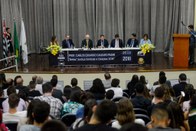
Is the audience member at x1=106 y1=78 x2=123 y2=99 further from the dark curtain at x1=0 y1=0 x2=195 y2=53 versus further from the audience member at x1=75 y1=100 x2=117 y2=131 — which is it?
the dark curtain at x1=0 y1=0 x2=195 y2=53

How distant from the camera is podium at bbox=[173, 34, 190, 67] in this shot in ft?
34.4

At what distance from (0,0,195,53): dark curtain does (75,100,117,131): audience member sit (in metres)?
12.0

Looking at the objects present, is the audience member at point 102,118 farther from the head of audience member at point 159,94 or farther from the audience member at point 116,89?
the audience member at point 116,89

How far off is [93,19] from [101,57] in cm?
460

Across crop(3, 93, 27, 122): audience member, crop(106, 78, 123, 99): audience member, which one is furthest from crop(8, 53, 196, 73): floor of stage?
crop(3, 93, 27, 122): audience member

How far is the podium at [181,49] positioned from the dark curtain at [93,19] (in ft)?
12.2

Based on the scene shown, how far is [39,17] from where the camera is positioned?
1504 centimetres

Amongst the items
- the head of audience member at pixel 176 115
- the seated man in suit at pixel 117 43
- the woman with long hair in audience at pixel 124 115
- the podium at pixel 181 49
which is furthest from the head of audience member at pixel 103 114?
the seated man in suit at pixel 117 43

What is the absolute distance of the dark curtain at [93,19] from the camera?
48.4 feet

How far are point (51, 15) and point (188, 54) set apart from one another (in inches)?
279

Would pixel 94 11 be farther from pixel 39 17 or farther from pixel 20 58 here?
pixel 20 58

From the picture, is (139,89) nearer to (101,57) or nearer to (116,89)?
(116,89)

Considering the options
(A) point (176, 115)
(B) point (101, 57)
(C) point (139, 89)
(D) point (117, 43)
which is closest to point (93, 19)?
(D) point (117, 43)

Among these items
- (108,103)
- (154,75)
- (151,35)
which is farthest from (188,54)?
(108,103)
